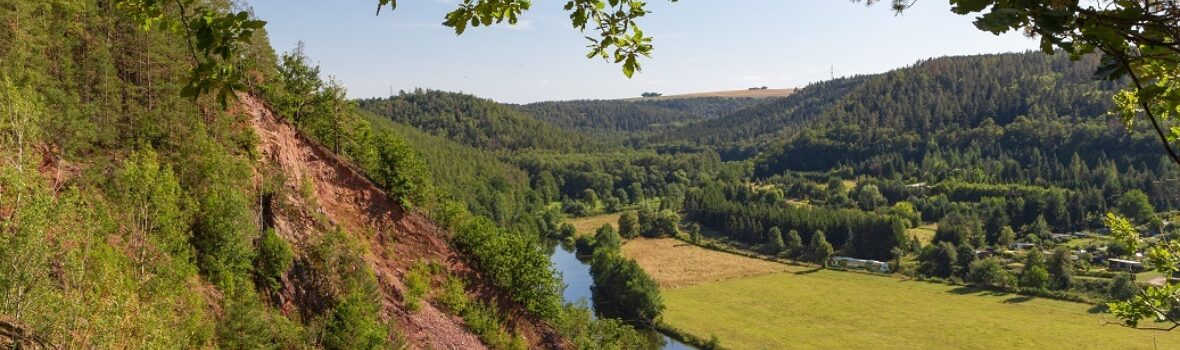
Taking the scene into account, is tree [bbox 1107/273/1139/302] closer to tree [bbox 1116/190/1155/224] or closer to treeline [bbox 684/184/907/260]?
treeline [bbox 684/184/907/260]

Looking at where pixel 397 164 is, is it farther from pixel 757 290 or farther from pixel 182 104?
pixel 757 290

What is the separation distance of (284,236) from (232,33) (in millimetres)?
30155

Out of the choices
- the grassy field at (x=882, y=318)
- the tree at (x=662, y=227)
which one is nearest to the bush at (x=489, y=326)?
the grassy field at (x=882, y=318)

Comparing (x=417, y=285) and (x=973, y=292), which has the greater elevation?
(x=417, y=285)

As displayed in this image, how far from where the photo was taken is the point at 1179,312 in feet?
28.0

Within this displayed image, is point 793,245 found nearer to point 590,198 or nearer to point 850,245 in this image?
point 850,245

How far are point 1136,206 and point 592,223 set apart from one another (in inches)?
3601

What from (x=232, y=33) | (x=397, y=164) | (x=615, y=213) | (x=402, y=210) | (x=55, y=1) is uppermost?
(x=55, y=1)

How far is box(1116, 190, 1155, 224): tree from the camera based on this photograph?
374ft

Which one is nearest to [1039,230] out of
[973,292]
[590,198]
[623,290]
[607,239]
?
[973,292]

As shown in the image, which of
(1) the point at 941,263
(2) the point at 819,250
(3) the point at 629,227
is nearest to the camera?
(1) the point at 941,263

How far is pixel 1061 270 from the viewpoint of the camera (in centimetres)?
8219

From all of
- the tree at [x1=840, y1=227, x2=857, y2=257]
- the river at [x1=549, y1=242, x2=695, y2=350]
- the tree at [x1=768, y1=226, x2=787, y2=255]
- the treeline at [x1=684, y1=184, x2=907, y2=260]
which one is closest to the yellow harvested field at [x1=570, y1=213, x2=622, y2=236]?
the river at [x1=549, y1=242, x2=695, y2=350]

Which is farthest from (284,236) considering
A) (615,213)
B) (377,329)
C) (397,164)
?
(615,213)
